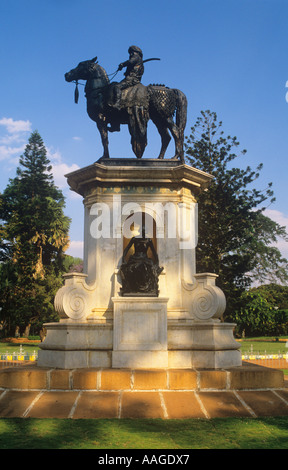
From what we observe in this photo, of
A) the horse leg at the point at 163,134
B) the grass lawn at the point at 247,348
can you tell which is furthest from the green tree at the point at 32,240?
the horse leg at the point at 163,134

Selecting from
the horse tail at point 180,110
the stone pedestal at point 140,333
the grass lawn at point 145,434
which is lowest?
the grass lawn at point 145,434

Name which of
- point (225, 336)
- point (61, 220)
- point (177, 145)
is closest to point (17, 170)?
point (61, 220)

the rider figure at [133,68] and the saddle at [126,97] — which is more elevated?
the rider figure at [133,68]

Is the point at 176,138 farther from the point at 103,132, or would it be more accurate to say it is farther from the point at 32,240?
the point at 32,240

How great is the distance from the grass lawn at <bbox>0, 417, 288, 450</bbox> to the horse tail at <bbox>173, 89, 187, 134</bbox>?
716cm

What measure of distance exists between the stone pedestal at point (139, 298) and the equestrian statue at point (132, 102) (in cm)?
91

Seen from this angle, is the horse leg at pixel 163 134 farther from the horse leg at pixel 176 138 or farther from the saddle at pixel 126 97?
the saddle at pixel 126 97

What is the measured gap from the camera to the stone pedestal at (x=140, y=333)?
27.8ft

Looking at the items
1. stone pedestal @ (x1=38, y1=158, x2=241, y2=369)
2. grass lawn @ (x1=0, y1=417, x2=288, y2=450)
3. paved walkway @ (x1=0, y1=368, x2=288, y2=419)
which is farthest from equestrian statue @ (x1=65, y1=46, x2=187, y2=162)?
grass lawn @ (x1=0, y1=417, x2=288, y2=450)

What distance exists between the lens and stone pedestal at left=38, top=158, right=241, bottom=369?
28.3ft

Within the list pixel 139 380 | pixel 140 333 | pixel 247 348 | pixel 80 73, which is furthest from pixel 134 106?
pixel 247 348

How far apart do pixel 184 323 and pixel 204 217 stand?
22061 mm

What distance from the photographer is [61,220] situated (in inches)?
1681
